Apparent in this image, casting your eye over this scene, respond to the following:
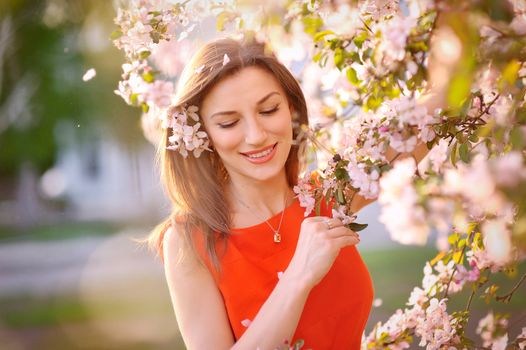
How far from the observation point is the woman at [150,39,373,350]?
185 cm

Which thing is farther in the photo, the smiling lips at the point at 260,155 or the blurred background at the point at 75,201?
the blurred background at the point at 75,201

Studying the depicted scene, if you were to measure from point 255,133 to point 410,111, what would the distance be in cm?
63

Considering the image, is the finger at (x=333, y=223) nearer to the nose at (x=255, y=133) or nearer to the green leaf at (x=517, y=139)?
the nose at (x=255, y=133)

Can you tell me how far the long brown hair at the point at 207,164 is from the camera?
1903 millimetres

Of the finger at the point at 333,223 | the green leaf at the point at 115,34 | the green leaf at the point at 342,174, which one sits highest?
the green leaf at the point at 115,34

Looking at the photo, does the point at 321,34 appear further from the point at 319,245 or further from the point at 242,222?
the point at 242,222

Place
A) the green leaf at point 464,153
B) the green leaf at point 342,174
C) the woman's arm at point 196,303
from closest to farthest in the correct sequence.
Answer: the green leaf at point 464,153 → the green leaf at point 342,174 → the woman's arm at point 196,303

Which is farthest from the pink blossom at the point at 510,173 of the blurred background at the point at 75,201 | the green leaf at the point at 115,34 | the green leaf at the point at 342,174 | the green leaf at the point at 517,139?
the blurred background at the point at 75,201

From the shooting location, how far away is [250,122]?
1821mm

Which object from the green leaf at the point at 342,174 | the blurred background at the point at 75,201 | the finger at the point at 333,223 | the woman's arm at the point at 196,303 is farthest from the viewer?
the blurred background at the point at 75,201

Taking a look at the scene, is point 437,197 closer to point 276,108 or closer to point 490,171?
point 490,171

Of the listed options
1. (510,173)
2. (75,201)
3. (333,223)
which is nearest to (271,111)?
(333,223)

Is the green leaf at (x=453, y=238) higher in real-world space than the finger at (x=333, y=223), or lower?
lower

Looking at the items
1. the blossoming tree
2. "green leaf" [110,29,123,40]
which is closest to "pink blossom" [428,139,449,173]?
the blossoming tree
